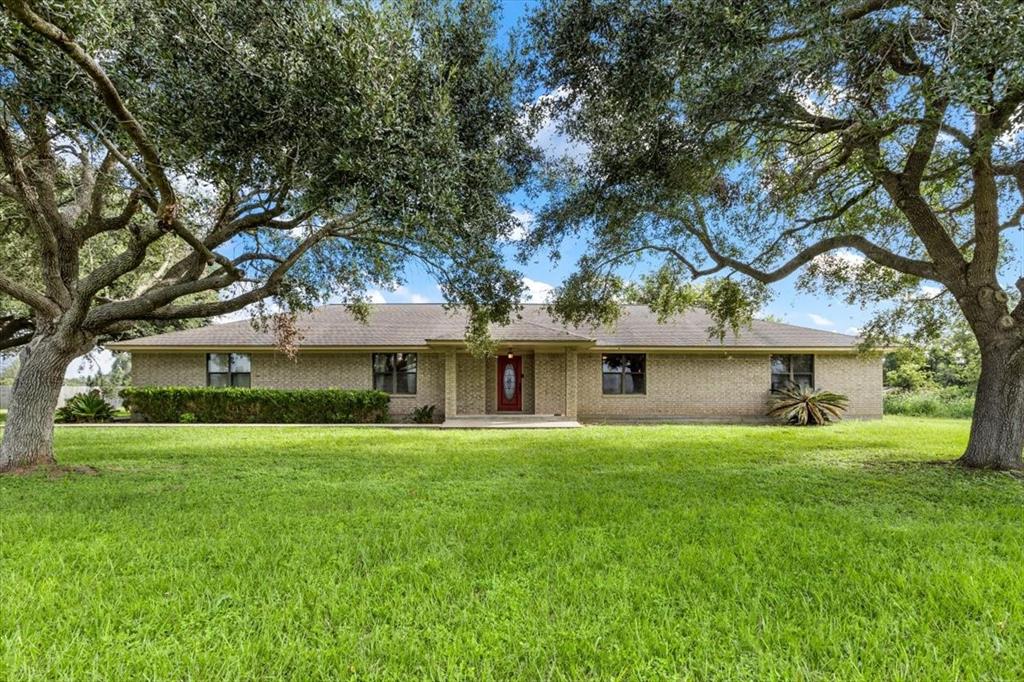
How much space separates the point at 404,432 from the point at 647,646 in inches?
467

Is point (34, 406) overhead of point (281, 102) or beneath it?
beneath

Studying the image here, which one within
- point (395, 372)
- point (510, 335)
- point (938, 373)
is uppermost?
point (510, 335)

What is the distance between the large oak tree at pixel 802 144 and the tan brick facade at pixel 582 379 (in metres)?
6.57

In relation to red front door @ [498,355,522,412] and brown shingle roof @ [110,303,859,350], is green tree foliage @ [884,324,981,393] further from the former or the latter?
red front door @ [498,355,522,412]

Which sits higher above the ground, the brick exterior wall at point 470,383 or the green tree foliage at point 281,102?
the green tree foliage at point 281,102

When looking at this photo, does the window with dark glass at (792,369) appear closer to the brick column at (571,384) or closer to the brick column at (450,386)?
the brick column at (571,384)

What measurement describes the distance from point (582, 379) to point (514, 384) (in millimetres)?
2567

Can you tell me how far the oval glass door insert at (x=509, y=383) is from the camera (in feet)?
59.4

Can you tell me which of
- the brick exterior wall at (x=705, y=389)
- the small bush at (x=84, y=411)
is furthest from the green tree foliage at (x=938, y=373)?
the small bush at (x=84, y=411)

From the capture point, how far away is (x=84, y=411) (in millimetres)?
17406

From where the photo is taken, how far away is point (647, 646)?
2.88 meters

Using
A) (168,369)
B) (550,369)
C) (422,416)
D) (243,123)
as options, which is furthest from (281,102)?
(168,369)

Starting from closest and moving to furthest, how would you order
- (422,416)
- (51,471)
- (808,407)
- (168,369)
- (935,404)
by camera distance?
(51,471), (808,407), (422,416), (168,369), (935,404)

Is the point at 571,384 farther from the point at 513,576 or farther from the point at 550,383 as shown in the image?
the point at 513,576
